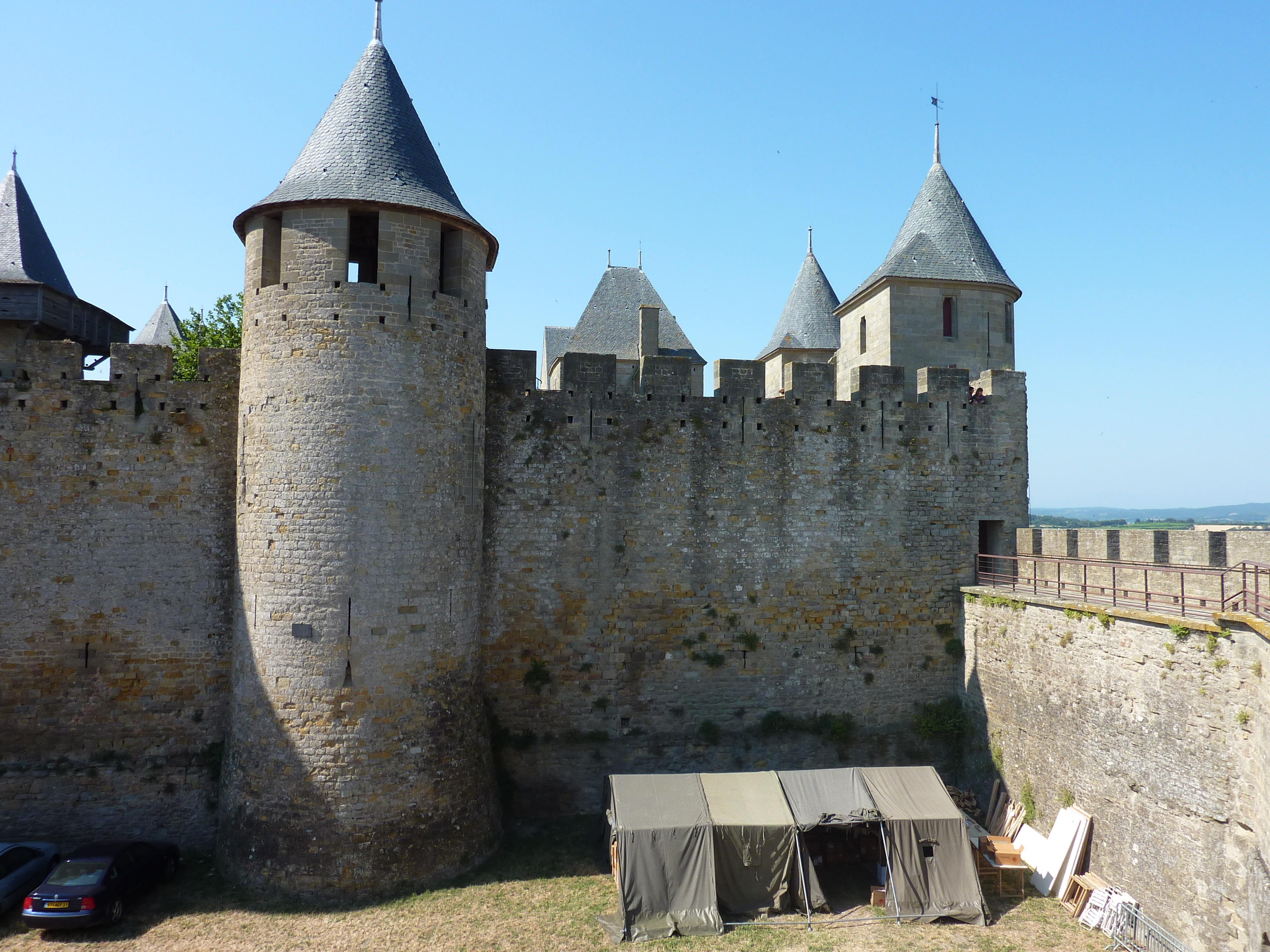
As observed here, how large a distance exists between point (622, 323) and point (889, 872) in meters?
15.7

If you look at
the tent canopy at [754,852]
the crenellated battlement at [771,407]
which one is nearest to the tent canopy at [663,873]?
the tent canopy at [754,852]

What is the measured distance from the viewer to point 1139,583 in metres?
10.1

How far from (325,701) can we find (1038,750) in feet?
31.9

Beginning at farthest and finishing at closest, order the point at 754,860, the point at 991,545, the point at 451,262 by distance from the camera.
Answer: the point at 991,545, the point at 451,262, the point at 754,860

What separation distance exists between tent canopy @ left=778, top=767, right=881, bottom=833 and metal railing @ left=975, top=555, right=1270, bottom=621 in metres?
4.02

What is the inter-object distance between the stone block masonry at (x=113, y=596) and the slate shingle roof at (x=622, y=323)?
1132 centimetres

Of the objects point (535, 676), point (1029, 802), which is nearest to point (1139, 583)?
point (1029, 802)

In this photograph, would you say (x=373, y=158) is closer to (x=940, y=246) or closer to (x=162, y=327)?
(x=940, y=246)

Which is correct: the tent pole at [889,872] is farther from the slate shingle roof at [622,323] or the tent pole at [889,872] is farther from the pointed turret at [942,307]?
the slate shingle roof at [622,323]

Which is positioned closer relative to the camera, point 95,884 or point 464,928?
point 95,884

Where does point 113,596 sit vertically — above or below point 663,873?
above

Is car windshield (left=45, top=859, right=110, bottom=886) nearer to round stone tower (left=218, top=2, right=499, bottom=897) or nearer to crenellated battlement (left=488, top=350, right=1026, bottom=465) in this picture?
round stone tower (left=218, top=2, right=499, bottom=897)

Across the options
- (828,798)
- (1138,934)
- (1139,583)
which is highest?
(1139,583)

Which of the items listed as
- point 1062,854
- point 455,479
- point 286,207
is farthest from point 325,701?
point 1062,854
